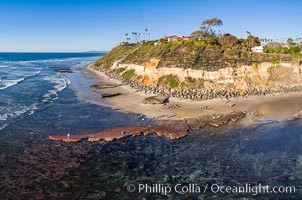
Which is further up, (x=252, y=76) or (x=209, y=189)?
(x=252, y=76)

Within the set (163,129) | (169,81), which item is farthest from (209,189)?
(169,81)

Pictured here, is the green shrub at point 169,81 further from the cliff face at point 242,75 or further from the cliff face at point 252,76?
the cliff face at point 252,76

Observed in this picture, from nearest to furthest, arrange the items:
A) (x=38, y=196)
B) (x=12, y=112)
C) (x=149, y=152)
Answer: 1. (x=38, y=196)
2. (x=149, y=152)
3. (x=12, y=112)

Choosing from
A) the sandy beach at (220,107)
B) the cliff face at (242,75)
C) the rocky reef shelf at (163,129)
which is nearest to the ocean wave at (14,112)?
the rocky reef shelf at (163,129)

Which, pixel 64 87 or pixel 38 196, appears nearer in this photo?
pixel 38 196

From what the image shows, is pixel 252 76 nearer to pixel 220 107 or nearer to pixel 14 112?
pixel 220 107

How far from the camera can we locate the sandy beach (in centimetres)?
4209

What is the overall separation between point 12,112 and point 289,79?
55.8m

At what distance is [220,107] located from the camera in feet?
152

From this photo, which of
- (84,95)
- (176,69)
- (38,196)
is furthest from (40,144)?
(176,69)

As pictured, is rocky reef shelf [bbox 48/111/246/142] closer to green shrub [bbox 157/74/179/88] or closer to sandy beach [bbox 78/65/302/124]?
sandy beach [bbox 78/65/302/124]

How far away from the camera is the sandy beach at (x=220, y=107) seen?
42.1m

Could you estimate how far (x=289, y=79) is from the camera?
197ft

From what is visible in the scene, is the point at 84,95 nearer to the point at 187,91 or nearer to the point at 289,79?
the point at 187,91
